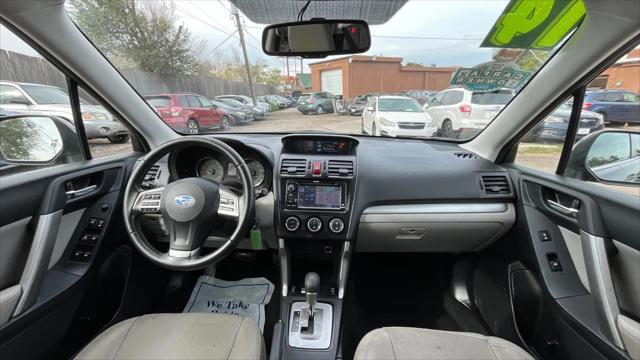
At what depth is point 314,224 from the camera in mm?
2082

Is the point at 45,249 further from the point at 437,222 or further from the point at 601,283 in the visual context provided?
the point at 601,283

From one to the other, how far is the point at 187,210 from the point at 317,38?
112cm

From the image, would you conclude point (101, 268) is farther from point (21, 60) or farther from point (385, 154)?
point (385, 154)

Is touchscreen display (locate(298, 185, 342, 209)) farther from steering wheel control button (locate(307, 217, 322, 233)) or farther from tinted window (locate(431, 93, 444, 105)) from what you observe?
tinted window (locate(431, 93, 444, 105))

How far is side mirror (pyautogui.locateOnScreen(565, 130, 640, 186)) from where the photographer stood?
1581 millimetres

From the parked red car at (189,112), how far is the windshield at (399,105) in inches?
53.2

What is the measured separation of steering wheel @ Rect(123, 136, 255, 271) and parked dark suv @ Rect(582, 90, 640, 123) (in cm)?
187

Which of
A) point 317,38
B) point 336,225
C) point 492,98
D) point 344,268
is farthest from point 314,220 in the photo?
point 492,98

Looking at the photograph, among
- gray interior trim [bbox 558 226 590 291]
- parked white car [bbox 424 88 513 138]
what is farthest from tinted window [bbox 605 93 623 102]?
gray interior trim [bbox 558 226 590 291]

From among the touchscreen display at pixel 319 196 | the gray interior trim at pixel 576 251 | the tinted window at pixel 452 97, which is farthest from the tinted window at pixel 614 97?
the touchscreen display at pixel 319 196

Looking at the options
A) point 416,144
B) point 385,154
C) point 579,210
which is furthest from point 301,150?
point 579,210

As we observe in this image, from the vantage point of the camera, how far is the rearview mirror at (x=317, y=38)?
5.58 ft

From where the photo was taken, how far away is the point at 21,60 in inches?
69.7

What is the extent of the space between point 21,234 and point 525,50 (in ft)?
8.98
